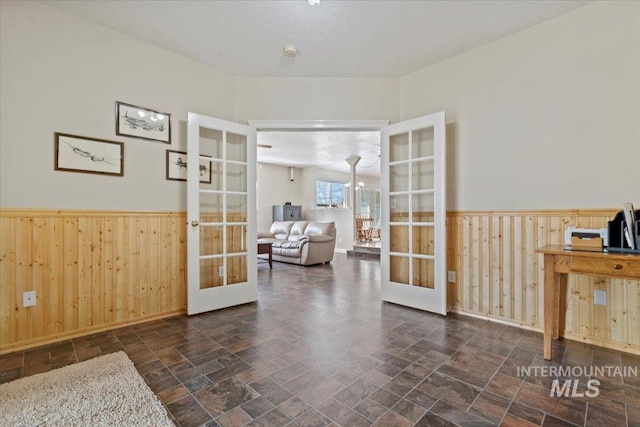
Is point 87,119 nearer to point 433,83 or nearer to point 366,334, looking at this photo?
point 366,334

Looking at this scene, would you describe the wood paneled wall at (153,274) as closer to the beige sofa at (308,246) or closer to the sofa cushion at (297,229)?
the beige sofa at (308,246)

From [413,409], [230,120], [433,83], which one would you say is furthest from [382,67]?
[413,409]

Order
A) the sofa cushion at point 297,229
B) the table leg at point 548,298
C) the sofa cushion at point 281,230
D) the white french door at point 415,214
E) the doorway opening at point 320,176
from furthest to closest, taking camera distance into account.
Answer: the sofa cushion at point 281,230
the sofa cushion at point 297,229
the doorway opening at point 320,176
the white french door at point 415,214
the table leg at point 548,298

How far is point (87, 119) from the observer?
2.60 m

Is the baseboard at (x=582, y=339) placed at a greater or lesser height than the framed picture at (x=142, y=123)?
lesser

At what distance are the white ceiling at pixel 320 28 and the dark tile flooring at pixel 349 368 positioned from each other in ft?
8.62

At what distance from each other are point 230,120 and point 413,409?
10.7 ft

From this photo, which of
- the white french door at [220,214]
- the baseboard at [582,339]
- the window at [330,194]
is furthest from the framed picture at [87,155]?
the window at [330,194]

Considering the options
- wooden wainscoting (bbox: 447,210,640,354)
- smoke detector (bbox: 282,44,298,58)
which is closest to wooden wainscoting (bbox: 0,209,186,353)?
smoke detector (bbox: 282,44,298,58)

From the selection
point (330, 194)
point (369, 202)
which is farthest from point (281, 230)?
point (369, 202)

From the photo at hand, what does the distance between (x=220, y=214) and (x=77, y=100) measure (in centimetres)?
155

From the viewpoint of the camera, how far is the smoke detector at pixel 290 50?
2.98 meters

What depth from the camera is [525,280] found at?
2732 millimetres

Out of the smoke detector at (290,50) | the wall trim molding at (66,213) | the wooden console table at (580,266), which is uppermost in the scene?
the smoke detector at (290,50)
